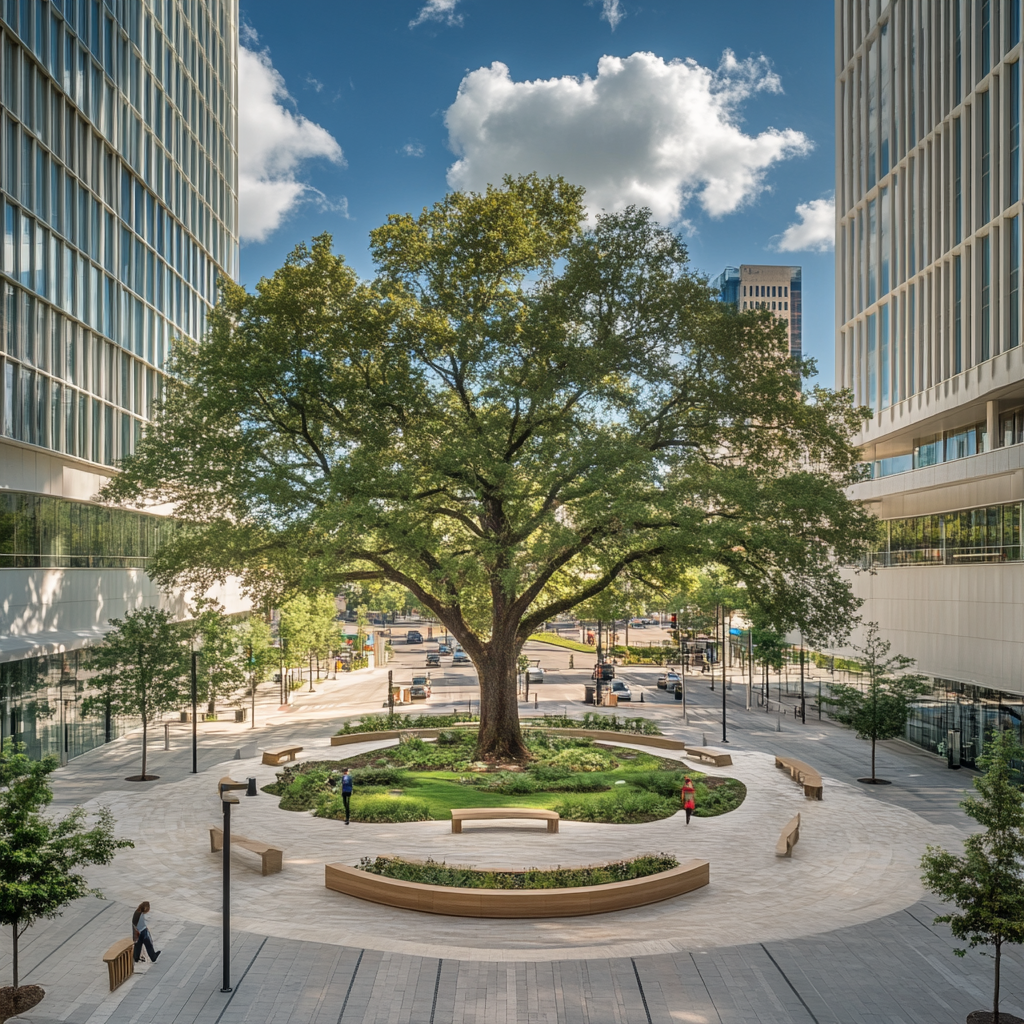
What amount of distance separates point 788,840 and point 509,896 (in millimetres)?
7686

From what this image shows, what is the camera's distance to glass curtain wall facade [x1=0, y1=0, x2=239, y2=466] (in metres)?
29.7

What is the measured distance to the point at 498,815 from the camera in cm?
2150

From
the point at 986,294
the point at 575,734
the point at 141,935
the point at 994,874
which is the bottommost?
the point at 575,734

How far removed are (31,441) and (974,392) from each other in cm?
3482

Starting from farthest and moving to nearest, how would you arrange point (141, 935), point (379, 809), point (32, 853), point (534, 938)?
point (379, 809), point (534, 938), point (141, 935), point (32, 853)

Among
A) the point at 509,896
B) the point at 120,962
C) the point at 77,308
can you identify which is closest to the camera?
the point at 120,962

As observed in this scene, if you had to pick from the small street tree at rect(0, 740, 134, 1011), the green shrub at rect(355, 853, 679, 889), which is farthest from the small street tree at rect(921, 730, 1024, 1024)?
the small street tree at rect(0, 740, 134, 1011)

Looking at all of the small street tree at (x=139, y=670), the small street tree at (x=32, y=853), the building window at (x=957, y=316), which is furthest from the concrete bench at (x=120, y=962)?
the building window at (x=957, y=316)

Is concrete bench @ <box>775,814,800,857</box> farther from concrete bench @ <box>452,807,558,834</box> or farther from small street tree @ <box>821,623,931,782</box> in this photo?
small street tree @ <box>821,623,931,782</box>

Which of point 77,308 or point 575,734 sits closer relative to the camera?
point 77,308

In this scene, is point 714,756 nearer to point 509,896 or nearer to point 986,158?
point 509,896

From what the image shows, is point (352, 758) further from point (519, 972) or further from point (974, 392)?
point (974, 392)

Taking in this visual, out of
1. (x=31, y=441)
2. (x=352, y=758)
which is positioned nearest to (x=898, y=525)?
(x=352, y=758)

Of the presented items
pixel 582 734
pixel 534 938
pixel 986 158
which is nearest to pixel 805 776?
pixel 582 734
